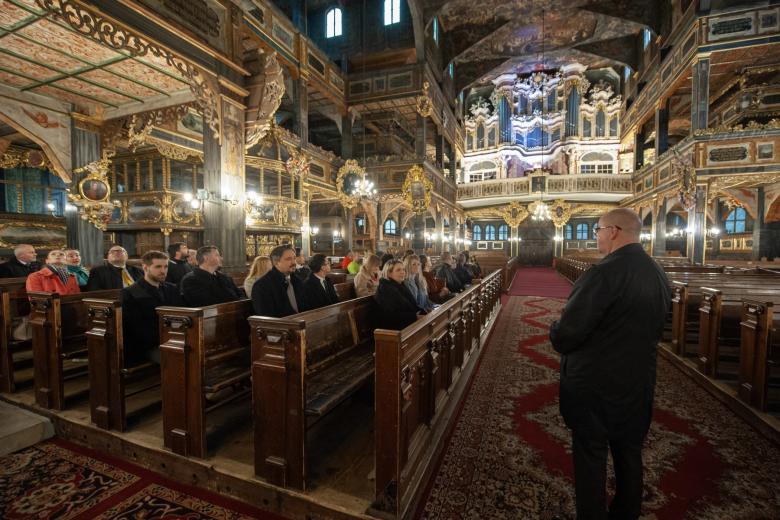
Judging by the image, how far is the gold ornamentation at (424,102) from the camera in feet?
41.7

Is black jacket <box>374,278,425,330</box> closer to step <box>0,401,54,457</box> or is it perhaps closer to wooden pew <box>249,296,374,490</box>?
wooden pew <box>249,296,374,490</box>

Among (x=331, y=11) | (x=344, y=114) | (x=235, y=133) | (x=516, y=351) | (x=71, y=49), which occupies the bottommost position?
(x=516, y=351)

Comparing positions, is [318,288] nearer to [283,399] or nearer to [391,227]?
[283,399]

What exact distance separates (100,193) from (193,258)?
10.1ft

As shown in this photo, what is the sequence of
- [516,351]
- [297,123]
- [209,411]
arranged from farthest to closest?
[297,123]
[516,351]
[209,411]

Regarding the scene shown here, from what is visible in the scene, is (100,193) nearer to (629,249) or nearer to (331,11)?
(629,249)

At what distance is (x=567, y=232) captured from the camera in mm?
23734

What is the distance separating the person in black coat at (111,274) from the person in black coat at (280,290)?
2257 mm

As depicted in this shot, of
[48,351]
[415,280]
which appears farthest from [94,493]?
[415,280]

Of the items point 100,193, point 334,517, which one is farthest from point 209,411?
point 100,193

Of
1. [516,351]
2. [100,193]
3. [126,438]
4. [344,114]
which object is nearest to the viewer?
[126,438]

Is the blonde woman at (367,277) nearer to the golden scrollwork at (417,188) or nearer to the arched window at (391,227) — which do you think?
the golden scrollwork at (417,188)

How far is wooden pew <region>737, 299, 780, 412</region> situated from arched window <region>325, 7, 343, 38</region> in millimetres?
15652

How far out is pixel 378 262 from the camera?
4.44m
